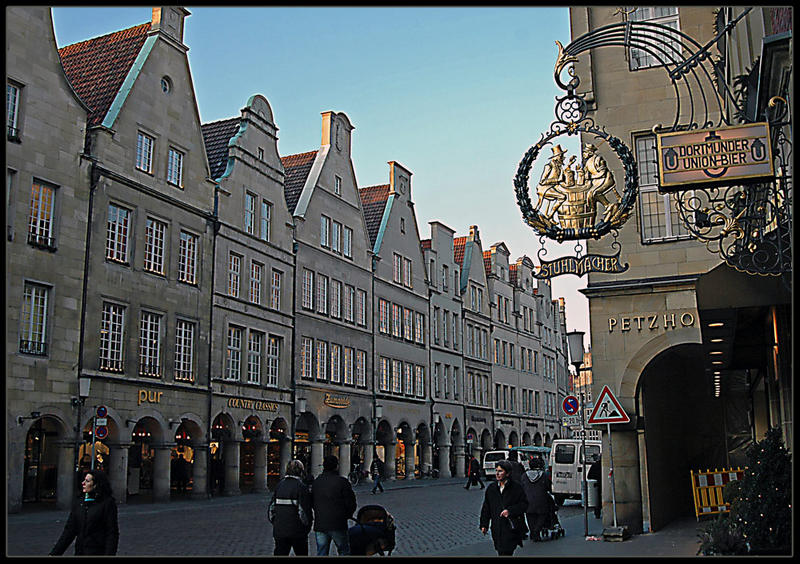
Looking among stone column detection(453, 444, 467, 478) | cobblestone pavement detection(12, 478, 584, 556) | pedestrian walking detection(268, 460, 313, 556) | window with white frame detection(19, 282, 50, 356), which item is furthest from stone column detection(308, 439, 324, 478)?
pedestrian walking detection(268, 460, 313, 556)

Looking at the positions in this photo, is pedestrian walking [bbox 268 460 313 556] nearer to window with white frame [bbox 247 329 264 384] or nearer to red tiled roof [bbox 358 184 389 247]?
window with white frame [bbox 247 329 264 384]

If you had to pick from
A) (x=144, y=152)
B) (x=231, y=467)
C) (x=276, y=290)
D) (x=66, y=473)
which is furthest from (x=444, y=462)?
(x=66, y=473)

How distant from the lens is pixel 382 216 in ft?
162

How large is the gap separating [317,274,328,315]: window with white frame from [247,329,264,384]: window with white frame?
16.7 feet

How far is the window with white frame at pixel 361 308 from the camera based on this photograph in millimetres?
44062

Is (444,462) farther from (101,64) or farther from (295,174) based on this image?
(101,64)

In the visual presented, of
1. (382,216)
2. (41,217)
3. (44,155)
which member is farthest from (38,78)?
(382,216)

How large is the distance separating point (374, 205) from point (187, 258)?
67.6 feet

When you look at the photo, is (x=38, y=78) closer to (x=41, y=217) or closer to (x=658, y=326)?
(x=41, y=217)

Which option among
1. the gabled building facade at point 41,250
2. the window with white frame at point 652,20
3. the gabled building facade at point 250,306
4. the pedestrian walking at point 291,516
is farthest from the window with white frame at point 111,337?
the pedestrian walking at point 291,516

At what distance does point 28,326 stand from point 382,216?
27254mm

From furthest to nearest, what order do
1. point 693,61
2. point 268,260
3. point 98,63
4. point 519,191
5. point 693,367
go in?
1. point 268,260
2. point 98,63
3. point 693,367
4. point 519,191
5. point 693,61

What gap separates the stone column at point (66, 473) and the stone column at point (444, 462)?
3057 cm

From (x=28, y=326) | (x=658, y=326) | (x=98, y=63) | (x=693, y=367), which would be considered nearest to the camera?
(x=658, y=326)
